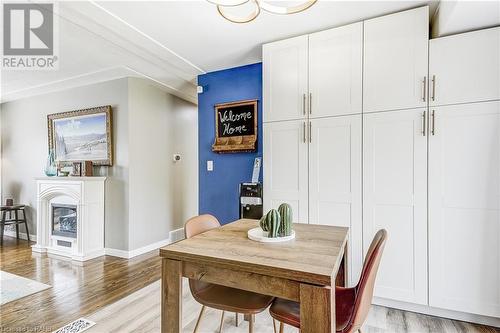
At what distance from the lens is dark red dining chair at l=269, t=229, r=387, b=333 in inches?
46.0

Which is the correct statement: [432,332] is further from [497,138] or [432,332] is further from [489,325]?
[497,138]

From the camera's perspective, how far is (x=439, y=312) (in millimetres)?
2113

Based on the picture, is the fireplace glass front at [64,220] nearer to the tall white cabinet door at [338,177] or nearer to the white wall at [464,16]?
the tall white cabinet door at [338,177]

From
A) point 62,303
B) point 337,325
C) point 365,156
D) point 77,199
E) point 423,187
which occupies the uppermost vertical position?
point 365,156

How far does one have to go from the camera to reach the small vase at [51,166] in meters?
4.01

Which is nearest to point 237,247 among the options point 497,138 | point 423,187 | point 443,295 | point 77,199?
point 423,187

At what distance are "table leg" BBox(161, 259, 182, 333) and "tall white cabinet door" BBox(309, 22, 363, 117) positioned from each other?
182 cm

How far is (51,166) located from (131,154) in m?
1.48

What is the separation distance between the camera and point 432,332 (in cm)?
191

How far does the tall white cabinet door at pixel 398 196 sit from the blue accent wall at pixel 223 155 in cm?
128

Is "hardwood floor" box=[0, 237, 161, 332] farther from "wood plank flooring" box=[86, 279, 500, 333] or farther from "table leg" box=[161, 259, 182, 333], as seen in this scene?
"table leg" box=[161, 259, 182, 333]

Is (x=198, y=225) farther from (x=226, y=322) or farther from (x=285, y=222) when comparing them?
(x=226, y=322)

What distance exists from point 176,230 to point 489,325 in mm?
3967

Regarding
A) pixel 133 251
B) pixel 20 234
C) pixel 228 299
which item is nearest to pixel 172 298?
pixel 228 299
